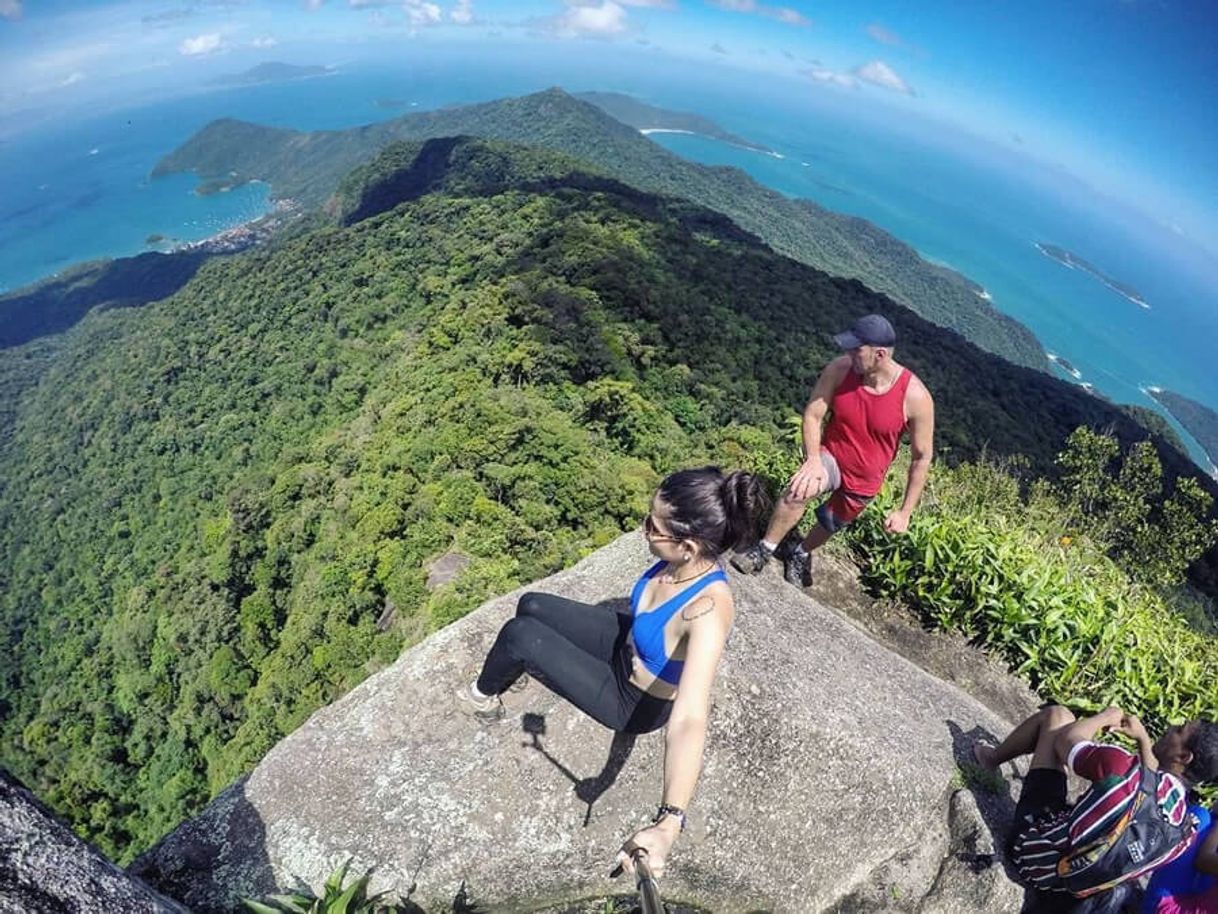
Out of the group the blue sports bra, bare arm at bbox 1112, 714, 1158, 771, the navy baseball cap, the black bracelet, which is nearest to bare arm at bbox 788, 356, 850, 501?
the navy baseball cap

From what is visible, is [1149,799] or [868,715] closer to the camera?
[1149,799]

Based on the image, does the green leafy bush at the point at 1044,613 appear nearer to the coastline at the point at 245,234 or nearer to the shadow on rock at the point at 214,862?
the shadow on rock at the point at 214,862

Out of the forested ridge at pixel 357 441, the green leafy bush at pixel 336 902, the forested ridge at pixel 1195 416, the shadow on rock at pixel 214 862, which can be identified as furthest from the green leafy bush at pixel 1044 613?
the forested ridge at pixel 1195 416

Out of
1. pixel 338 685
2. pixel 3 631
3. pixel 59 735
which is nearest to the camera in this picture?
pixel 338 685

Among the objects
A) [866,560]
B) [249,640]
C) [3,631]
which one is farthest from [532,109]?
[866,560]

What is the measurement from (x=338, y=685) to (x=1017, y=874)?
19358 mm

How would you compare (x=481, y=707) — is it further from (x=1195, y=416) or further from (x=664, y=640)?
(x=1195, y=416)

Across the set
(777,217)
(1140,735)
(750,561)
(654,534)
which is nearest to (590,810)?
(654,534)

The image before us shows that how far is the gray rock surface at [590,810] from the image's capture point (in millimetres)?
3117

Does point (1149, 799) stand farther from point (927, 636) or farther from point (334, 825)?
point (334, 825)

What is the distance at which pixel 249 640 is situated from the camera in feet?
92.5

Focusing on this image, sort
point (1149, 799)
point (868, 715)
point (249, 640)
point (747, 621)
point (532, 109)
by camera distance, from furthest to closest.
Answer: point (532, 109), point (249, 640), point (747, 621), point (868, 715), point (1149, 799)

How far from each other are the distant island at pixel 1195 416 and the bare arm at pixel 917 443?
177m

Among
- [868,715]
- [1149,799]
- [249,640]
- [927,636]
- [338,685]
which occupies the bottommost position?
[249,640]
